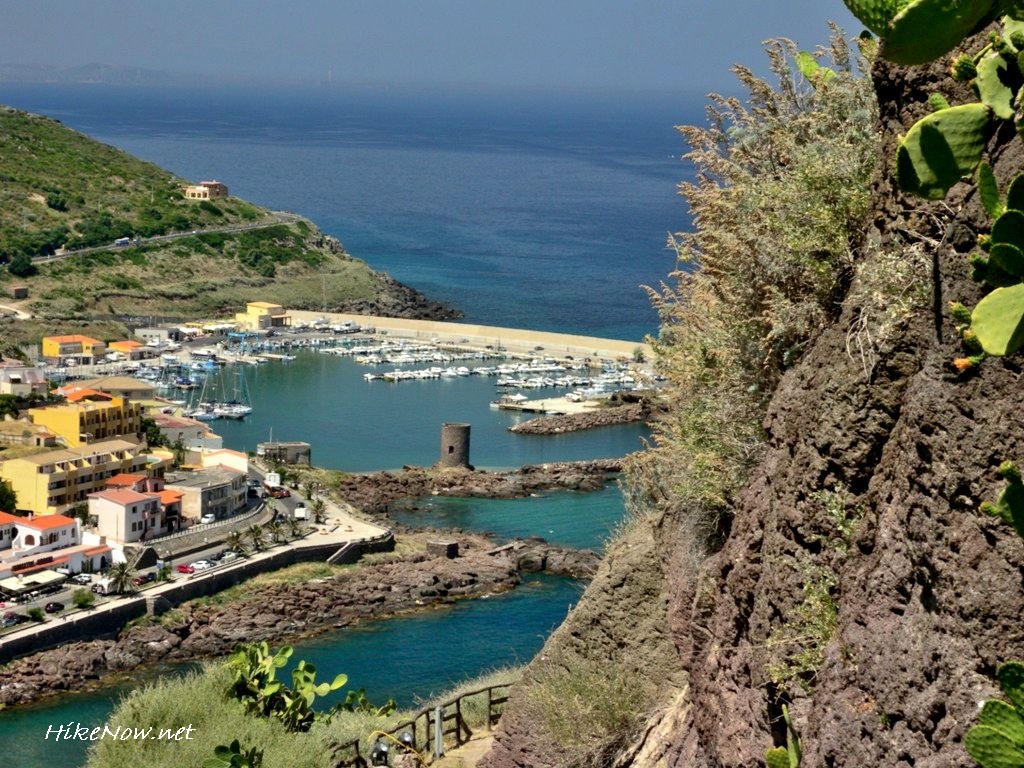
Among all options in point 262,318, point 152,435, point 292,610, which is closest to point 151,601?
point 292,610

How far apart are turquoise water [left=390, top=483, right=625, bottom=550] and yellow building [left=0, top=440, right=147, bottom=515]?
4858 mm

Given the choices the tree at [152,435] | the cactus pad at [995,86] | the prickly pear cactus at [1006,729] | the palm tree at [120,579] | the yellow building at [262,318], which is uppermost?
the cactus pad at [995,86]

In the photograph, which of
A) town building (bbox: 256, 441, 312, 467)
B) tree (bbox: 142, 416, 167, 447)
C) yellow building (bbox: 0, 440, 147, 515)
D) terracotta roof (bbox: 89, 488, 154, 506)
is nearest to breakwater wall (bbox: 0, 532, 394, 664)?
terracotta roof (bbox: 89, 488, 154, 506)

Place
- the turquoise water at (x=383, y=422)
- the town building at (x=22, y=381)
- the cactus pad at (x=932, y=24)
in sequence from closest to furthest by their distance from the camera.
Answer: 1. the cactus pad at (x=932, y=24)
2. the town building at (x=22, y=381)
3. the turquoise water at (x=383, y=422)

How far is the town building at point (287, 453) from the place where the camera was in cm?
2817

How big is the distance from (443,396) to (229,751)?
31.1 meters

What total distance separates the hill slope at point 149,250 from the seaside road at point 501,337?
8.84ft

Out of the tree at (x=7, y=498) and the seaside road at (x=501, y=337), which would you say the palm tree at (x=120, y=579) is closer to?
the tree at (x=7, y=498)

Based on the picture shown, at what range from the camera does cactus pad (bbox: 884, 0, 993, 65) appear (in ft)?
5.16

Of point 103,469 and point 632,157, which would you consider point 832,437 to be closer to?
point 103,469

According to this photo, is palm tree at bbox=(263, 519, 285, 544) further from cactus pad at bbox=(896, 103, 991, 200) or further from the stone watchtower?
cactus pad at bbox=(896, 103, 991, 200)

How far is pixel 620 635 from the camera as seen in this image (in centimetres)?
514

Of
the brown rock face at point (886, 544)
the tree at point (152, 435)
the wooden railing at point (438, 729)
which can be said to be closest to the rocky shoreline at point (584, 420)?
the tree at point (152, 435)

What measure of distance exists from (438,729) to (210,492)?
16433mm
